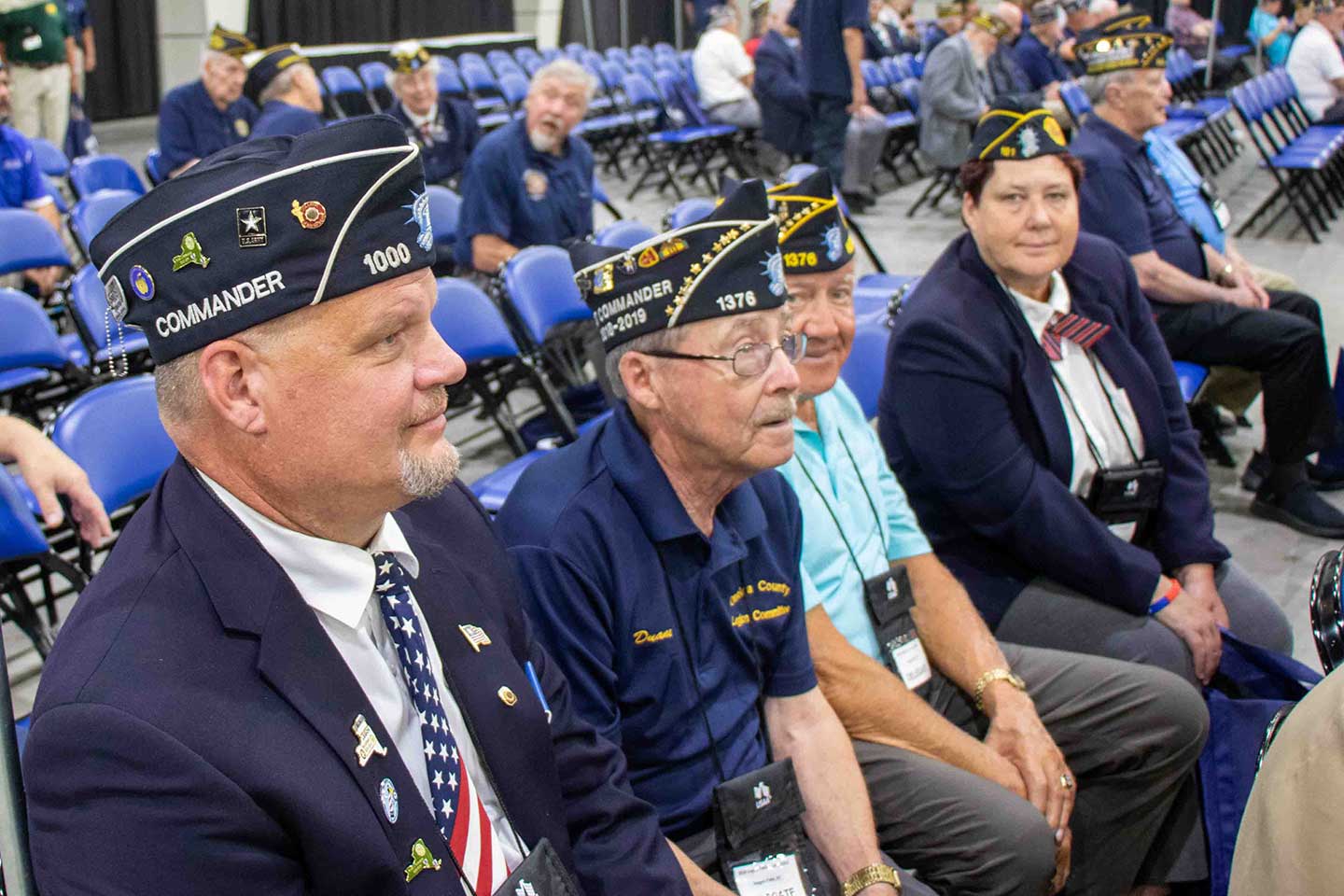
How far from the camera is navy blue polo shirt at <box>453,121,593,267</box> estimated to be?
521 centimetres

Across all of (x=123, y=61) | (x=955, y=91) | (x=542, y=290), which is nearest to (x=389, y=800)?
(x=542, y=290)

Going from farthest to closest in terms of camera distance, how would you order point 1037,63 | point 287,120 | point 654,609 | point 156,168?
point 1037,63 < point 156,168 < point 287,120 < point 654,609

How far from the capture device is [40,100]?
8.43 meters

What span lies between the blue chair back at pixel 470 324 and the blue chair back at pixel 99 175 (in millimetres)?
3928

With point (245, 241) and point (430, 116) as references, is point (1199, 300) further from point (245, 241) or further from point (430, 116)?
point (430, 116)

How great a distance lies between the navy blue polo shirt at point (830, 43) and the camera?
7.73 m

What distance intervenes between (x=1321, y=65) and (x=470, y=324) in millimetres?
8177

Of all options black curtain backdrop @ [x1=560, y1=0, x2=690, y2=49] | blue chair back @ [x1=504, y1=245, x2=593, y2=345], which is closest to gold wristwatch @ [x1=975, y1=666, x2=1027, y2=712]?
blue chair back @ [x1=504, y1=245, x2=593, y2=345]

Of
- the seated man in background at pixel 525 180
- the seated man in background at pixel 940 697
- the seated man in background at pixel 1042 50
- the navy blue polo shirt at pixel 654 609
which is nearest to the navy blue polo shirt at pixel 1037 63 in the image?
the seated man in background at pixel 1042 50

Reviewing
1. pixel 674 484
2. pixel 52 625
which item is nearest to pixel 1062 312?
pixel 674 484

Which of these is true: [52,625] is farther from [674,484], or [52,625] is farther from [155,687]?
[155,687]

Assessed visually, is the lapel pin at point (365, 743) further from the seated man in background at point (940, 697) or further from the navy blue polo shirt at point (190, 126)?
the navy blue polo shirt at point (190, 126)

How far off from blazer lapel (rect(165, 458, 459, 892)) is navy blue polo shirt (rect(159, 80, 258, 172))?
256 inches

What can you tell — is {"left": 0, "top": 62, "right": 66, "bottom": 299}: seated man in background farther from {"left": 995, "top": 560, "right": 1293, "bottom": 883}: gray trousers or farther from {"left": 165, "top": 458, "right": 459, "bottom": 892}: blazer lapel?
{"left": 165, "top": 458, "right": 459, "bottom": 892}: blazer lapel
